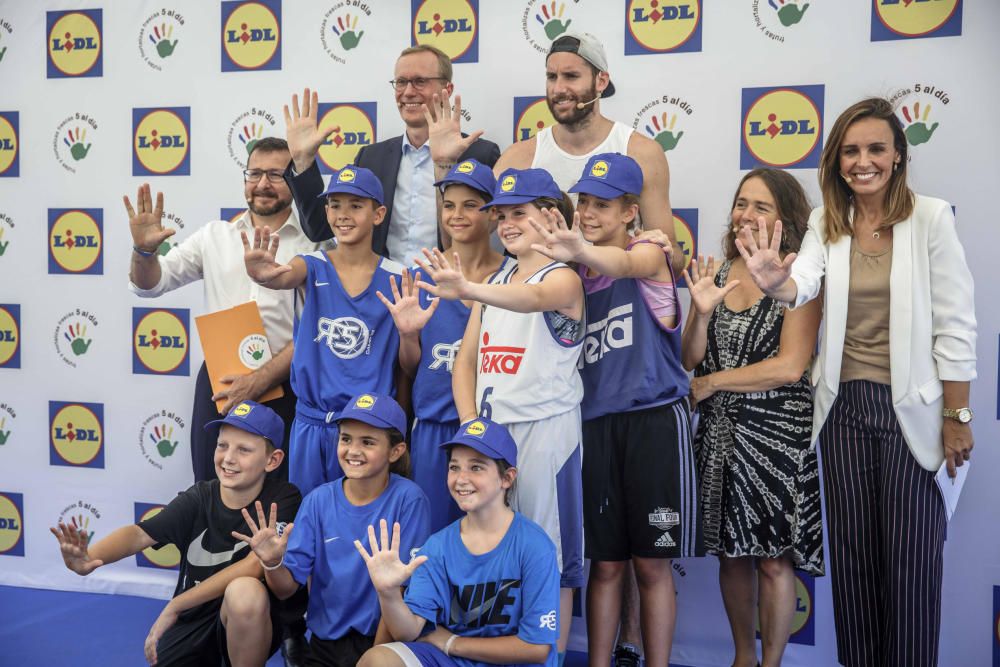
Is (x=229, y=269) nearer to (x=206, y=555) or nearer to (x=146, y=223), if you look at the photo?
(x=146, y=223)

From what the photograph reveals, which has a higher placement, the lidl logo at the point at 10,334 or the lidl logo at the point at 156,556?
the lidl logo at the point at 10,334

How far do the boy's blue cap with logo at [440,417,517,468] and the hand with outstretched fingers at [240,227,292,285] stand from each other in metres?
0.80

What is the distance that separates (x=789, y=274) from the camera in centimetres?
227

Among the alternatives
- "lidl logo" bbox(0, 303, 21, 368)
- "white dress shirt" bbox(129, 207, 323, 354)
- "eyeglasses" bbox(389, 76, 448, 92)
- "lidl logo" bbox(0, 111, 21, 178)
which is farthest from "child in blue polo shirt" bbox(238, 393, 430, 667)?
"lidl logo" bbox(0, 111, 21, 178)

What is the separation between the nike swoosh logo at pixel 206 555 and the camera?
2.48 meters

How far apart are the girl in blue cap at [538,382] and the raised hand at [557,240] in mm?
115

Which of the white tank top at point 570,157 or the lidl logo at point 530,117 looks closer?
the white tank top at point 570,157

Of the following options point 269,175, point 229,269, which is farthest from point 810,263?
point 229,269

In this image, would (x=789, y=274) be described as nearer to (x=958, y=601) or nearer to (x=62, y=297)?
(x=958, y=601)

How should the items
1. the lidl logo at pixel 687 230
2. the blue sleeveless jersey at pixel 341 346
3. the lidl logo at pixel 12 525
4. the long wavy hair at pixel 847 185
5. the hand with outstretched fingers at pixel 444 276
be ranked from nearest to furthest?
the hand with outstretched fingers at pixel 444 276 < the long wavy hair at pixel 847 185 < the blue sleeveless jersey at pixel 341 346 < the lidl logo at pixel 687 230 < the lidl logo at pixel 12 525

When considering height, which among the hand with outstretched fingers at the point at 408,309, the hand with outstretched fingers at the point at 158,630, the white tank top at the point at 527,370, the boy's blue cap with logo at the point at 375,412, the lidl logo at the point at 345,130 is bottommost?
the hand with outstretched fingers at the point at 158,630

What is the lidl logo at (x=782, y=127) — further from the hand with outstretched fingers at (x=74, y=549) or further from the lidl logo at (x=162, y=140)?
the hand with outstretched fingers at (x=74, y=549)

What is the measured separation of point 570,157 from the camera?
2828 millimetres

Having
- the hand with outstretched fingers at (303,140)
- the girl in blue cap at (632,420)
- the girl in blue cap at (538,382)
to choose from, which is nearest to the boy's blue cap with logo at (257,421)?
the girl in blue cap at (538,382)
